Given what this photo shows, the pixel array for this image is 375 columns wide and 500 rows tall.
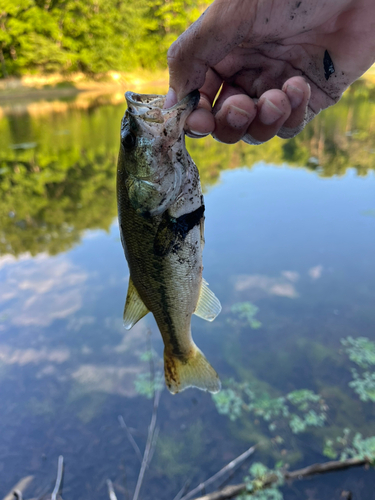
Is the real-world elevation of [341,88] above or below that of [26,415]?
above

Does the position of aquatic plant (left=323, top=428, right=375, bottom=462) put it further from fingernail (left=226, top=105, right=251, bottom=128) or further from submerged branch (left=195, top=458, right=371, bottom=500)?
fingernail (left=226, top=105, right=251, bottom=128)

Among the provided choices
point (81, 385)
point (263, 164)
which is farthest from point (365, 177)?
point (81, 385)

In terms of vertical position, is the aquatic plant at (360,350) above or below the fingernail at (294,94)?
below

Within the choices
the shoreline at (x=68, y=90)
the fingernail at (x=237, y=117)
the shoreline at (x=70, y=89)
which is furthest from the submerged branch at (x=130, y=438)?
the shoreline at (x=68, y=90)

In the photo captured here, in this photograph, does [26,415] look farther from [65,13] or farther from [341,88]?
[65,13]

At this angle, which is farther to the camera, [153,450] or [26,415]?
[26,415]

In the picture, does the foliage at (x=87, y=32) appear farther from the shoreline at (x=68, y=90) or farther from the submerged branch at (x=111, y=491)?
the submerged branch at (x=111, y=491)

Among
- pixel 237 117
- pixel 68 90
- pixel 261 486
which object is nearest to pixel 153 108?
pixel 237 117
